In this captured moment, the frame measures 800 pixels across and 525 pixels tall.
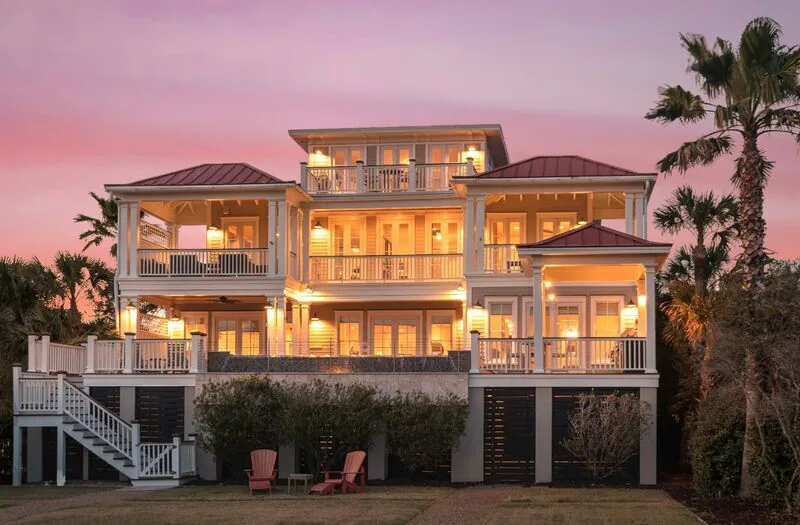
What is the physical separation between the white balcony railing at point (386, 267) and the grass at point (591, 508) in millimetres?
8966

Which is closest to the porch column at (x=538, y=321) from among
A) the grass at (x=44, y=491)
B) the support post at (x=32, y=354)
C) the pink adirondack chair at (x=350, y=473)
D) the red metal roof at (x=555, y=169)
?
the red metal roof at (x=555, y=169)

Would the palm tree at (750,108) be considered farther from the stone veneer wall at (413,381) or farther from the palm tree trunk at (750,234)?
the stone veneer wall at (413,381)

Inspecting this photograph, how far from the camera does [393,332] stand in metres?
37.0

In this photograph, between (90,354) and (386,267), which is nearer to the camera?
(90,354)

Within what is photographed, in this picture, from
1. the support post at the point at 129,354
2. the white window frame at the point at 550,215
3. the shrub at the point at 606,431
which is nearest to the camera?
the shrub at the point at 606,431

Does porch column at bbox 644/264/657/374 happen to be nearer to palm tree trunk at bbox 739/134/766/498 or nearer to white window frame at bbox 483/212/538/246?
palm tree trunk at bbox 739/134/766/498

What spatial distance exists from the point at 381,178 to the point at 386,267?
2739 millimetres

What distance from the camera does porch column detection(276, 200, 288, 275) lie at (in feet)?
113

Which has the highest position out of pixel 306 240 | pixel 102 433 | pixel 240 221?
pixel 240 221

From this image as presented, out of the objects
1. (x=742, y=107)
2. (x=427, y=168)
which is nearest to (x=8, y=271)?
(x=427, y=168)

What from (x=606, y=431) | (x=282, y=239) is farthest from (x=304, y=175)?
(x=606, y=431)

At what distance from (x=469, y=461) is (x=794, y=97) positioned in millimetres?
11366

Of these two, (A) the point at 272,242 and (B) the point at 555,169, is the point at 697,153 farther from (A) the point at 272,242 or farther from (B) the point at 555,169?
(A) the point at 272,242

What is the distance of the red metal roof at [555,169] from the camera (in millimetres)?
33812
